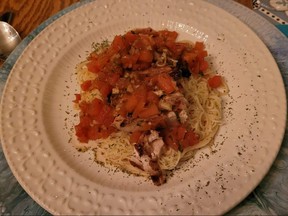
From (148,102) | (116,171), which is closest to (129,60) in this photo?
(148,102)

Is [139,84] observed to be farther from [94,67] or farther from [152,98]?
[94,67]

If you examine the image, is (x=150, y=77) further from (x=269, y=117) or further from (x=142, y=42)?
(x=269, y=117)

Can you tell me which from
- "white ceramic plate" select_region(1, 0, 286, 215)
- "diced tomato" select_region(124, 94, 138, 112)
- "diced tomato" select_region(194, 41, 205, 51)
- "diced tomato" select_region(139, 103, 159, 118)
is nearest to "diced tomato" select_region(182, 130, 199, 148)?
"white ceramic plate" select_region(1, 0, 286, 215)

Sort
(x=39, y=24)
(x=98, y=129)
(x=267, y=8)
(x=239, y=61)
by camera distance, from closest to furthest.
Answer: (x=98, y=129), (x=239, y=61), (x=267, y=8), (x=39, y=24)

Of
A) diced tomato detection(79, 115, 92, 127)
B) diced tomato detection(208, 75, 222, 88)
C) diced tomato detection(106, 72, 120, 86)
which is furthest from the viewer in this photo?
diced tomato detection(208, 75, 222, 88)

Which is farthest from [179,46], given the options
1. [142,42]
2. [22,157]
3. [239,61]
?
[22,157]

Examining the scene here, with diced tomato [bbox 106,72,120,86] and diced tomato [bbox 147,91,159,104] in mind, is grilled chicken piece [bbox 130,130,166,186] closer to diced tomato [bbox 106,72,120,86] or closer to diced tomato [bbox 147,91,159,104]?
diced tomato [bbox 147,91,159,104]

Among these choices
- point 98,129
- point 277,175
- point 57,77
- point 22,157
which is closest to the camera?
point 277,175
